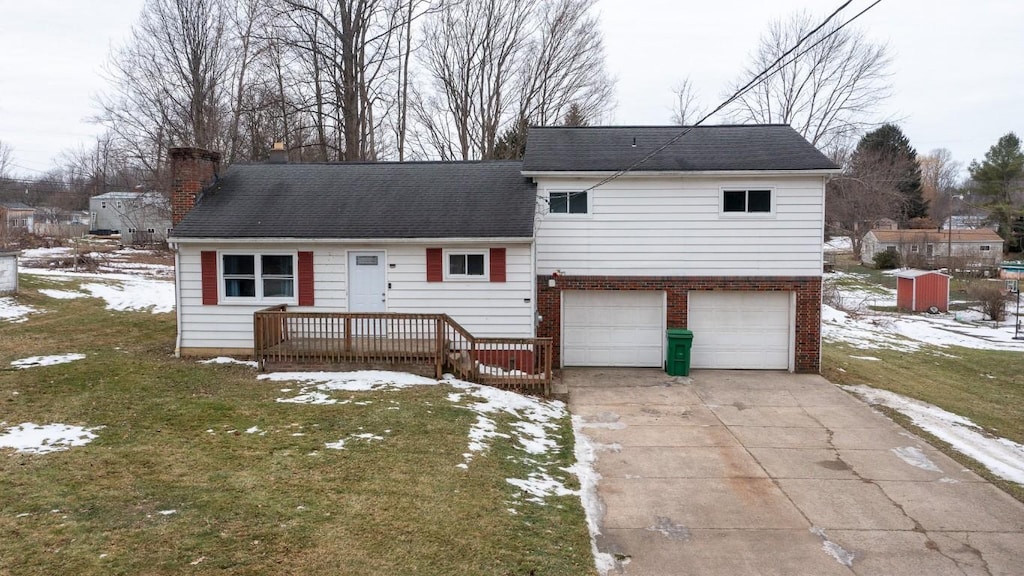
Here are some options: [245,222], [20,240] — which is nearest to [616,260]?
[245,222]

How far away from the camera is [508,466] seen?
24.3ft

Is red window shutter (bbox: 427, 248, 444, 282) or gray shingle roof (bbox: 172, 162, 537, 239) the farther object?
red window shutter (bbox: 427, 248, 444, 282)

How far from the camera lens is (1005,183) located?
58.2 m

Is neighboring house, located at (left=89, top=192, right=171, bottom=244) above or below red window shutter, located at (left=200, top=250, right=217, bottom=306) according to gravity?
above

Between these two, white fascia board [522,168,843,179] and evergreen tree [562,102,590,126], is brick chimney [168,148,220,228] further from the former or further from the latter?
evergreen tree [562,102,590,126]

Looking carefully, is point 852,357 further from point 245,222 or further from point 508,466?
point 245,222

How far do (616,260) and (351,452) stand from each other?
818cm

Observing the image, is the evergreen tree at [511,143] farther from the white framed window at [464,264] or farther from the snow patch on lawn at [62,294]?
the snow patch on lawn at [62,294]

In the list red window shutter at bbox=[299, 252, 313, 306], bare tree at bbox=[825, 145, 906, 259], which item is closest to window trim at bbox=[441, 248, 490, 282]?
red window shutter at bbox=[299, 252, 313, 306]

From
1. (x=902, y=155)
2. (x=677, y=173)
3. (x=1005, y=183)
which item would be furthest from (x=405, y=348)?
(x=1005, y=183)

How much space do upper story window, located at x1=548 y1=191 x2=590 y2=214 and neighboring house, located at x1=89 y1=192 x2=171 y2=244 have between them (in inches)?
1001

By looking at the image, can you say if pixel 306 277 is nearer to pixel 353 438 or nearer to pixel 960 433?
pixel 353 438

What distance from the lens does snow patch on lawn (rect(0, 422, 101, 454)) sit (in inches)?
282

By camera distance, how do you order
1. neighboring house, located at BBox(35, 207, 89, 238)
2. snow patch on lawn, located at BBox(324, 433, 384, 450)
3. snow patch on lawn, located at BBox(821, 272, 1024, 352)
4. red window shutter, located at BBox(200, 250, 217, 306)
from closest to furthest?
1. snow patch on lawn, located at BBox(324, 433, 384, 450)
2. red window shutter, located at BBox(200, 250, 217, 306)
3. snow patch on lawn, located at BBox(821, 272, 1024, 352)
4. neighboring house, located at BBox(35, 207, 89, 238)
